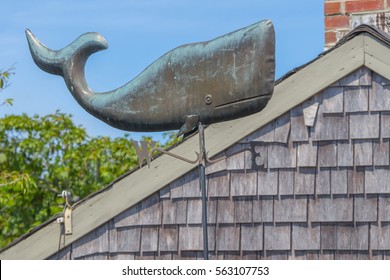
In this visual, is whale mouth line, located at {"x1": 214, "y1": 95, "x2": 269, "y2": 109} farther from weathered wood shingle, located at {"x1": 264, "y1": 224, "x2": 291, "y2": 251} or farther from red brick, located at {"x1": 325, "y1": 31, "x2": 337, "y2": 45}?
red brick, located at {"x1": 325, "y1": 31, "x2": 337, "y2": 45}

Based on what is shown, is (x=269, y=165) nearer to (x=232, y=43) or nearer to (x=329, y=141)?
(x=329, y=141)

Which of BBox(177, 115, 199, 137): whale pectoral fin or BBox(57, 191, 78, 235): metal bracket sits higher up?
BBox(57, 191, 78, 235): metal bracket

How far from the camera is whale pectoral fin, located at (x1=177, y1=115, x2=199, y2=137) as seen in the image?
3.19m

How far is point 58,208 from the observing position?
10.7 meters

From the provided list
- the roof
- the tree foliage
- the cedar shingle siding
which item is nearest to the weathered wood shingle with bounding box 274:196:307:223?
the cedar shingle siding

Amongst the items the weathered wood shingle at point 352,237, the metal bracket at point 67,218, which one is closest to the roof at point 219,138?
the metal bracket at point 67,218

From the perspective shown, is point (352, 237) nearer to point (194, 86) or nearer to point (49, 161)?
point (194, 86)

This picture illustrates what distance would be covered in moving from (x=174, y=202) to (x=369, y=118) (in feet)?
3.50

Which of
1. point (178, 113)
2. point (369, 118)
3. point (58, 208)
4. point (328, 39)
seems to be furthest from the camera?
point (58, 208)

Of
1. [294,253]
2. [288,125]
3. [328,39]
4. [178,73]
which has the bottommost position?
[294,253]

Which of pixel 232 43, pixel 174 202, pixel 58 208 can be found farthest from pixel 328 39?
pixel 58 208

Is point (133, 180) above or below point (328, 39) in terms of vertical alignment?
below

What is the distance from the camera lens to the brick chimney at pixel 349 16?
5355mm

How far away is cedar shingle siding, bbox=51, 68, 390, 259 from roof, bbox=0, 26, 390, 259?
0.05 meters
